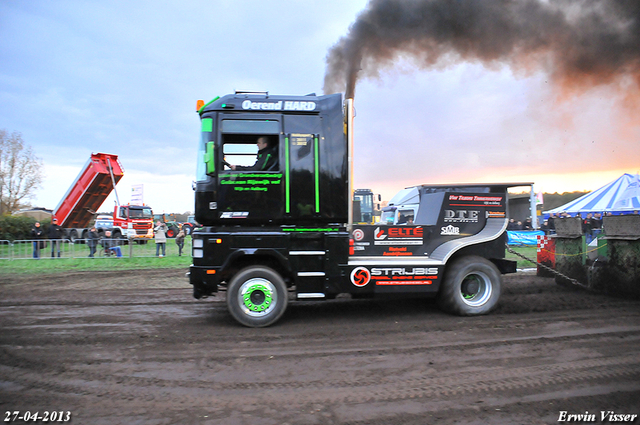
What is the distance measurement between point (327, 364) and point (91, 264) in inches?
527

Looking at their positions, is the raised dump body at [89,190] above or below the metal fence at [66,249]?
above

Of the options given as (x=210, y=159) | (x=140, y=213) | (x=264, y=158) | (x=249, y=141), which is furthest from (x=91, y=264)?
(x=264, y=158)

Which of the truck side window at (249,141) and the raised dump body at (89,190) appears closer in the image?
the truck side window at (249,141)

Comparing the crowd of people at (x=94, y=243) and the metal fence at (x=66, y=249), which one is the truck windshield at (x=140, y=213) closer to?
the crowd of people at (x=94, y=243)

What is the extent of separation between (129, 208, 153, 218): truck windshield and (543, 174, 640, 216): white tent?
83.3ft

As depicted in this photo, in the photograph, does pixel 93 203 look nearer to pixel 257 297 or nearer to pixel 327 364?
pixel 257 297

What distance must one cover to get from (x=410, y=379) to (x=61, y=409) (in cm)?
324

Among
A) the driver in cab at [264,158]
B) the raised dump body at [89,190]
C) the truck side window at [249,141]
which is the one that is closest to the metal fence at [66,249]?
the raised dump body at [89,190]

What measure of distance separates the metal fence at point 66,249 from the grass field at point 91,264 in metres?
0.18

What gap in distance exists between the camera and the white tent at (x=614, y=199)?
19.0 metres

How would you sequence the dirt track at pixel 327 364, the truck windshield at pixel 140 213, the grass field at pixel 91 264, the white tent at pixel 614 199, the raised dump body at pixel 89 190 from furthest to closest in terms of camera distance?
the truck windshield at pixel 140 213, the raised dump body at pixel 89 190, the white tent at pixel 614 199, the grass field at pixel 91 264, the dirt track at pixel 327 364

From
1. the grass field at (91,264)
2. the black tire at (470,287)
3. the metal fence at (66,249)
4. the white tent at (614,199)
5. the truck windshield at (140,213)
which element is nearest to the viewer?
the black tire at (470,287)

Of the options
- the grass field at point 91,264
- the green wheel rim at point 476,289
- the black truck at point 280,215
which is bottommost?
the grass field at point 91,264

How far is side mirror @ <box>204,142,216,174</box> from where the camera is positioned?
5.62m
